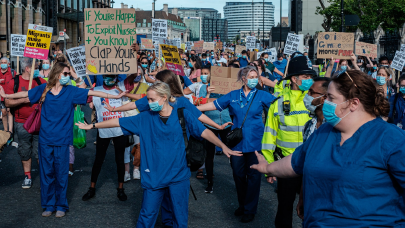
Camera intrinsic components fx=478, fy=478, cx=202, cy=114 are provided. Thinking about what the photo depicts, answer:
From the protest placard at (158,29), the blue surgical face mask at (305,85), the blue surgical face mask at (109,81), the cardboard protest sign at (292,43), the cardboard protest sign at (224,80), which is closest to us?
the blue surgical face mask at (305,85)

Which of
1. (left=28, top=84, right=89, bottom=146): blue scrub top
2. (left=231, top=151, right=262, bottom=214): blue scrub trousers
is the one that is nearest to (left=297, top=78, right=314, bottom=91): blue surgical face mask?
(left=231, top=151, right=262, bottom=214): blue scrub trousers

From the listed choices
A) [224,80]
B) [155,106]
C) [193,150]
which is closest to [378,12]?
[224,80]

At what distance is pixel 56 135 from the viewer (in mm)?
5711

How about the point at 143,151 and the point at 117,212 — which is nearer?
the point at 143,151

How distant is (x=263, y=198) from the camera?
6.52 metres

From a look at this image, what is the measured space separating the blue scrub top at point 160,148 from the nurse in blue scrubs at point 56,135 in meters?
1.55

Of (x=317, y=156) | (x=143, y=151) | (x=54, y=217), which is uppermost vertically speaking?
(x=317, y=156)

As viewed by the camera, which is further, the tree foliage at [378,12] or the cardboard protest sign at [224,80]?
the tree foliage at [378,12]

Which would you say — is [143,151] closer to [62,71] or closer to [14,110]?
[62,71]

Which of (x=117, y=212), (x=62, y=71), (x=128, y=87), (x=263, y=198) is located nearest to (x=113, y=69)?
(x=128, y=87)

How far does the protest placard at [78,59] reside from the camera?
8859mm

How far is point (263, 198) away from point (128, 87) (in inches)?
99.1

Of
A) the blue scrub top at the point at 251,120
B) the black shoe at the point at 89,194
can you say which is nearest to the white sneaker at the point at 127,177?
the black shoe at the point at 89,194

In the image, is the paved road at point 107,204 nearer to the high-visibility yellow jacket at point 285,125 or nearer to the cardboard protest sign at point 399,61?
the high-visibility yellow jacket at point 285,125
